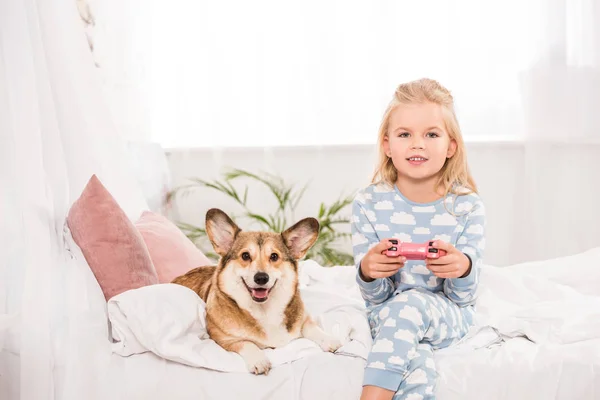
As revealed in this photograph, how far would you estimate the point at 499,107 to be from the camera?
3.37 m

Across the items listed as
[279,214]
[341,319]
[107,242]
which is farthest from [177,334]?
[279,214]

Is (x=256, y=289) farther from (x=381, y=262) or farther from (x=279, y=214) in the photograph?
(x=279, y=214)

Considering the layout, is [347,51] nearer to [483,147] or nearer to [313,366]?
[483,147]

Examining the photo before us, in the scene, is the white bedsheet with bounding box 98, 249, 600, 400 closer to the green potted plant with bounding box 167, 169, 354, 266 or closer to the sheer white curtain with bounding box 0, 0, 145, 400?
the sheer white curtain with bounding box 0, 0, 145, 400

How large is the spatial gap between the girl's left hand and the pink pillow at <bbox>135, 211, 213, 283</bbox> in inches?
29.4

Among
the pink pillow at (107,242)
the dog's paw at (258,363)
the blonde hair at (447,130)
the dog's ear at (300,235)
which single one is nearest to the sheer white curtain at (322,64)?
the blonde hair at (447,130)

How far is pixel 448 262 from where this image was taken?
1.57 m

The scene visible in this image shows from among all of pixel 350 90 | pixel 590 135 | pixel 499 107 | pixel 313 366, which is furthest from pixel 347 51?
pixel 313 366

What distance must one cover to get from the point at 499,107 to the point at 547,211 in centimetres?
54

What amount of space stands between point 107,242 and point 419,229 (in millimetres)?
774

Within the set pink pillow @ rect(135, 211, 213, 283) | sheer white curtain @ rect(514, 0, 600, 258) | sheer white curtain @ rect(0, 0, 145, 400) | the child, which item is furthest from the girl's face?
sheer white curtain @ rect(514, 0, 600, 258)

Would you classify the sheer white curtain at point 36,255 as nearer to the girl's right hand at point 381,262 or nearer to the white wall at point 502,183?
the girl's right hand at point 381,262

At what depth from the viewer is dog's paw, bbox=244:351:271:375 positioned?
5.03 ft

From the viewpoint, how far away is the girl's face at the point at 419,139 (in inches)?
68.0
